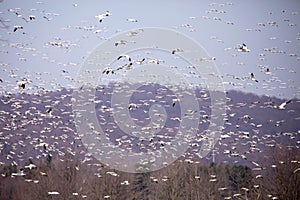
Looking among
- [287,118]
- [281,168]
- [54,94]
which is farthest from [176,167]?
[54,94]

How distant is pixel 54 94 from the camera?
79.0m

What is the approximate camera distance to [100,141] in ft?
182

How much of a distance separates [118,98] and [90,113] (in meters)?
16.3

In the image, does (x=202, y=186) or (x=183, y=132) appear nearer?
(x=202, y=186)

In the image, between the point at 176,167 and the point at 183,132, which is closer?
the point at 176,167

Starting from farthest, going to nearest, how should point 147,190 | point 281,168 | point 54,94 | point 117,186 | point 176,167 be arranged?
point 54,94 < point 147,190 < point 176,167 < point 117,186 < point 281,168

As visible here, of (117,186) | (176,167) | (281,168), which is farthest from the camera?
(176,167)

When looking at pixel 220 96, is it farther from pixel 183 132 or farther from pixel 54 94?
pixel 54 94

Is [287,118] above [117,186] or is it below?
above

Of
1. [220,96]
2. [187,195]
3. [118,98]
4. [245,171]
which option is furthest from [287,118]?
[187,195]

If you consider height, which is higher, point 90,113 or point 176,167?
point 90,113

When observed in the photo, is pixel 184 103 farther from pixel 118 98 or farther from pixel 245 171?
pixel 245 171

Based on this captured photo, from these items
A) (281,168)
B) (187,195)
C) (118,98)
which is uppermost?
(118,98)

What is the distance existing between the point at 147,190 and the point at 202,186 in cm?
631
